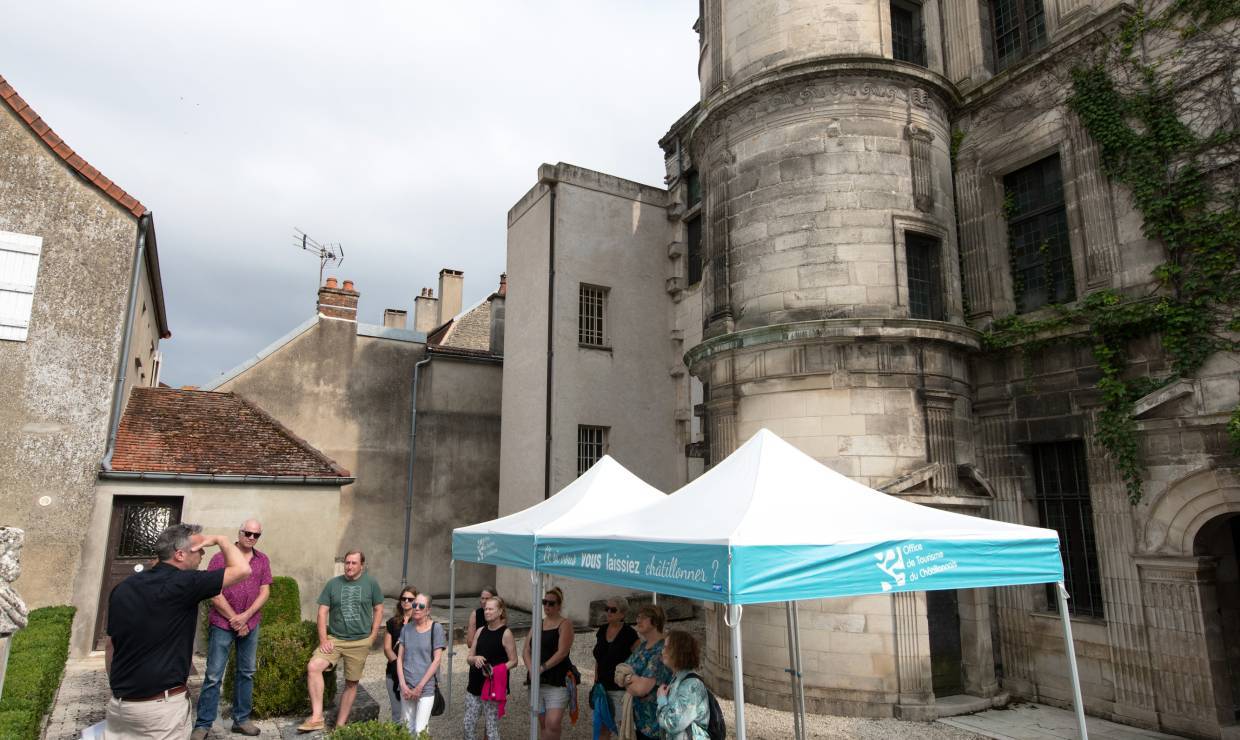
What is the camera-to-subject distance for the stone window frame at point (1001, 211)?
1015cm

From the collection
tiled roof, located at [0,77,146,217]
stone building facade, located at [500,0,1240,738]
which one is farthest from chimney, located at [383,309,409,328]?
stone building facade, located at [500,0,1240,738]

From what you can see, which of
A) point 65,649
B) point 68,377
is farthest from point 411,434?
point 65,649

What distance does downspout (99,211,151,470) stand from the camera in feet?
38.6

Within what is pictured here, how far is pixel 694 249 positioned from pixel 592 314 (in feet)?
9.92

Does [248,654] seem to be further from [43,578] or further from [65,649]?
[43,578]

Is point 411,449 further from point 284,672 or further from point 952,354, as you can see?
point 952,354

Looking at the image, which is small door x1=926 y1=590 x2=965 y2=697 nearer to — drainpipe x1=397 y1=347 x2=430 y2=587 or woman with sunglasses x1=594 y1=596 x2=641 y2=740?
woman with sunglasses x1=594 y1=596 x2=641 y2=740

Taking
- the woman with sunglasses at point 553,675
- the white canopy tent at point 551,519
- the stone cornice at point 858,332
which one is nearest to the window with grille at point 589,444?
the stone cornice at point 858,332

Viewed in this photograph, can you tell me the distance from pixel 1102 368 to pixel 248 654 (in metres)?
10.7

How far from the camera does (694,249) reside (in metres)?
17.9

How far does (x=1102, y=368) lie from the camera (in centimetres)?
938

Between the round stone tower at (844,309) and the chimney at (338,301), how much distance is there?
433 inches

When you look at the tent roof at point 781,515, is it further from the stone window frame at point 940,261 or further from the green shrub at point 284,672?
the stone window frame at point 940,261

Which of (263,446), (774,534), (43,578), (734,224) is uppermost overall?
(734,224)
